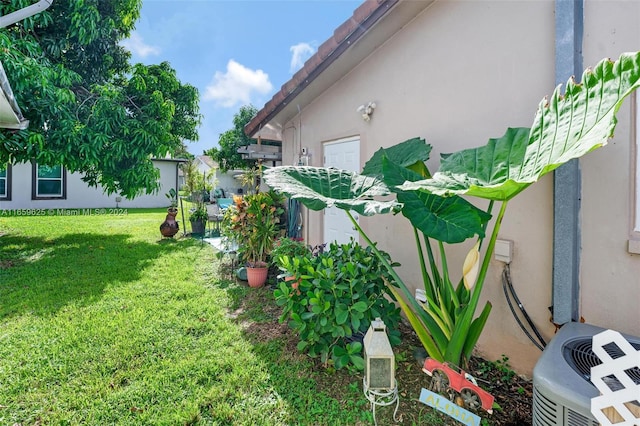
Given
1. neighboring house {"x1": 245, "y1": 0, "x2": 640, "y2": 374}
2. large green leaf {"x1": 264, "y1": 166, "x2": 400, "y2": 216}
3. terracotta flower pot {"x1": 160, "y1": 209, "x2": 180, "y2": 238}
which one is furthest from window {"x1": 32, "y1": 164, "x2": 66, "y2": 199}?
large green leaf {"x1": 264, "y1": 166, "x2": 400, "y2": 216}

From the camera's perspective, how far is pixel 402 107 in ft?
13.6

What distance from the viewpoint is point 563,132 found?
1.66 m

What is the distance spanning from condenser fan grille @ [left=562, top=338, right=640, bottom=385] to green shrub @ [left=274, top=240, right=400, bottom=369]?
1.44 m

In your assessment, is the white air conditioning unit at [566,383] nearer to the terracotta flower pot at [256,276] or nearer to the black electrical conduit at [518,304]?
the black electrical conduit at [518,304]

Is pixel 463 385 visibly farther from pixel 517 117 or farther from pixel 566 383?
pixel 517 117

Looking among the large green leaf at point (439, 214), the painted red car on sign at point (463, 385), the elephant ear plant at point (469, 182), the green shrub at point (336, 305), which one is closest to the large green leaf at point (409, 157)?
the elephant ear plant at point (469, 182)

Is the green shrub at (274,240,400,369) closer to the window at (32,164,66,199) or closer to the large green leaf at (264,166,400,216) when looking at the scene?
the large green leaf at (264,166,400,216)

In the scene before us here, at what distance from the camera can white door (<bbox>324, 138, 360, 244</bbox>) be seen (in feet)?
16.9

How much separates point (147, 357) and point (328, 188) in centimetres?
281

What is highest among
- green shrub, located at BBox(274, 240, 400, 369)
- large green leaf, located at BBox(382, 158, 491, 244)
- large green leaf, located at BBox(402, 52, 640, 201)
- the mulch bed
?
large green leaf, located at BBox(402, 52, 640, 201)

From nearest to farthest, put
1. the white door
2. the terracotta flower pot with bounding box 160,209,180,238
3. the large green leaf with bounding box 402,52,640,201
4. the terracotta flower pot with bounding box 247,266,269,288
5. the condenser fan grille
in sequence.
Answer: the large green leaf with bounding box 402,52,640,201 → the condenser fan grille → the white door → the terracotta flower pot with bounding box 247,266,269,288 → the terracotta flower pot with bounding box 160,209,180,238

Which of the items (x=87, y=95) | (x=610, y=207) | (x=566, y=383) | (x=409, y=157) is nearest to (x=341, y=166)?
(x=409, y=157)

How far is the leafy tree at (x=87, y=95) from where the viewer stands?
6605mm

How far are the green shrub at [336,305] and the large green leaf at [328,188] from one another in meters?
0.88
